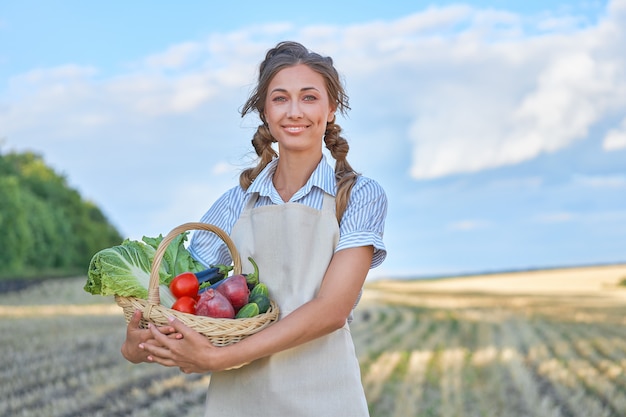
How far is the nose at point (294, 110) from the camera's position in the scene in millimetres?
3000

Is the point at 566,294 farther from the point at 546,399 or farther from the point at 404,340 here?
the point at 546,399

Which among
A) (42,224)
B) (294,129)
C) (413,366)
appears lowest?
(413,366)

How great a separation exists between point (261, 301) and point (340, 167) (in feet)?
2.12

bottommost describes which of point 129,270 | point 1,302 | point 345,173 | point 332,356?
point 332,356

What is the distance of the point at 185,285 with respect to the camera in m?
2.88

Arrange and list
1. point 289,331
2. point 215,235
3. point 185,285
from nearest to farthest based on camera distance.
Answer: point 289,331
point 185,285
point 215,235

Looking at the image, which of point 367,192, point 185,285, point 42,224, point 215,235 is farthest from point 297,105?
point 42,224

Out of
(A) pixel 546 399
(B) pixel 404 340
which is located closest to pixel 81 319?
(B) pixel 404 340

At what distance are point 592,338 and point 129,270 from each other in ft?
40.2

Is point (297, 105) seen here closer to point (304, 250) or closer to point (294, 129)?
point (294, 129)

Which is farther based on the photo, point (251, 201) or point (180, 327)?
point (251, 201)

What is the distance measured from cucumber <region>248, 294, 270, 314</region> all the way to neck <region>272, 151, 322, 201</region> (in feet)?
1.44

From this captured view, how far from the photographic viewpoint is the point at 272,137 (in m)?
3.31

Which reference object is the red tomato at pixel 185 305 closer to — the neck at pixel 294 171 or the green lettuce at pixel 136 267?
the green lettuce at pixel 136 267
